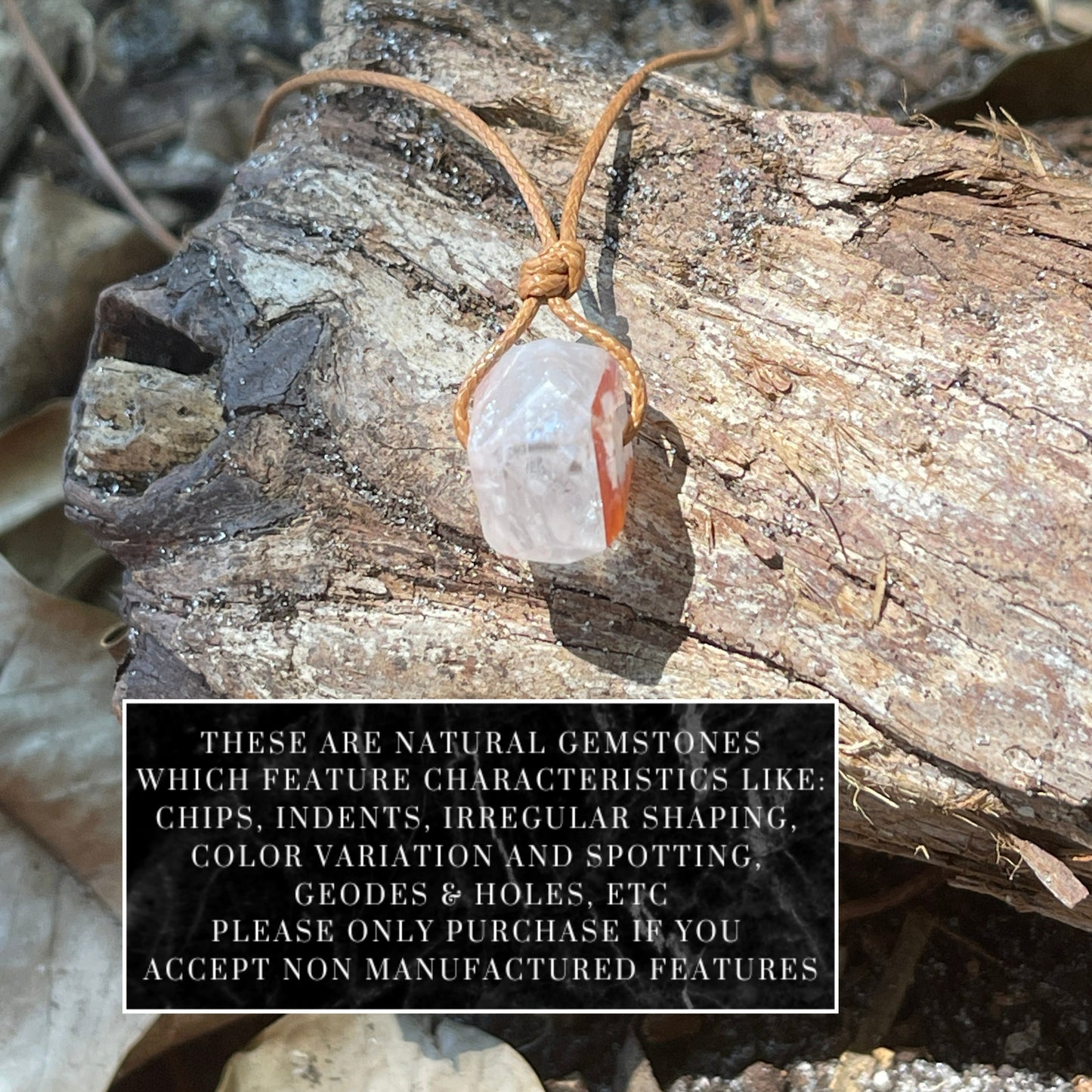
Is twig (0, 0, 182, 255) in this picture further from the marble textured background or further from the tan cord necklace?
the marble textured background

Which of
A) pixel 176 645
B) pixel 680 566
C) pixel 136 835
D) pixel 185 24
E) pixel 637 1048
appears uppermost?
pixel 185 24

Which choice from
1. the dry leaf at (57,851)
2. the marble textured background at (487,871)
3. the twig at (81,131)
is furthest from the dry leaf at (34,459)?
the marble textured background at (487,871)

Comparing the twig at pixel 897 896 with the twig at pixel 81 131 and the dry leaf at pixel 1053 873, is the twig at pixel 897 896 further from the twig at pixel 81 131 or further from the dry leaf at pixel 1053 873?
the twig at pixel 81 131

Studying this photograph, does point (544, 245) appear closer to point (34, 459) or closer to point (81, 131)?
point (34, 459)

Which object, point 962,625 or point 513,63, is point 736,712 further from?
point 513,63

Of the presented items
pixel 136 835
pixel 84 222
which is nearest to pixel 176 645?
pixel 136 835

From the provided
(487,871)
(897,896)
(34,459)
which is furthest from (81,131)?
(897,896)
